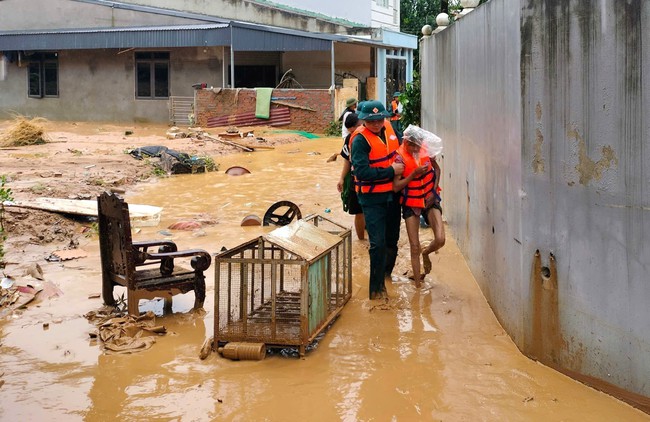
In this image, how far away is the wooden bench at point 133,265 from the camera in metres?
7.17

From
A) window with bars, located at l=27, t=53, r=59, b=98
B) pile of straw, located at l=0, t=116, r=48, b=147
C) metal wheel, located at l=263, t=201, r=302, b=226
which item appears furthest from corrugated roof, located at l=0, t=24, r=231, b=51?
metal wheel, located at l=263, t=201, r=302, b=226

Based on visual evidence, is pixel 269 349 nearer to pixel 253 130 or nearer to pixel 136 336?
pixel 136 336

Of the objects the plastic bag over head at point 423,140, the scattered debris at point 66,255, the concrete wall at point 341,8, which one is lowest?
the scattered debris at point 66,255

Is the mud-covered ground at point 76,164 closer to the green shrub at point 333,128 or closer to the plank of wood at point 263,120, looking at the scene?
the plank of wood at point 263,120

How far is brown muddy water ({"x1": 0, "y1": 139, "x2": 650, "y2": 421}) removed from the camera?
540 centimetres

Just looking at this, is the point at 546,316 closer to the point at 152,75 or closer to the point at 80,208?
the point at 80,208

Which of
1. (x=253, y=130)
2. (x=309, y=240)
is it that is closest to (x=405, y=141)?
(x=309, y=240)

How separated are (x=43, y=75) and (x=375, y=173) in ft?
93.1

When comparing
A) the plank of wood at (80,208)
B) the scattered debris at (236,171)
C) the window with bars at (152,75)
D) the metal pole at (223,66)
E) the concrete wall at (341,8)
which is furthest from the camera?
the concrete wall at (341,8)

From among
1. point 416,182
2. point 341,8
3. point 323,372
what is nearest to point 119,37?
point 341,8

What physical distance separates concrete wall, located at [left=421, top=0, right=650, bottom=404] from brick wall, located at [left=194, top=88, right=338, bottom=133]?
819 inches

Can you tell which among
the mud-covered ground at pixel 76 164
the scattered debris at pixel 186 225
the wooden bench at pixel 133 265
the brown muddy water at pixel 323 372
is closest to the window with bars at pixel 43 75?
the mud-covered ground at pixel 76 164

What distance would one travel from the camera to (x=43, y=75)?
108 feet

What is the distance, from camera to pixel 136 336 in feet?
22.7
